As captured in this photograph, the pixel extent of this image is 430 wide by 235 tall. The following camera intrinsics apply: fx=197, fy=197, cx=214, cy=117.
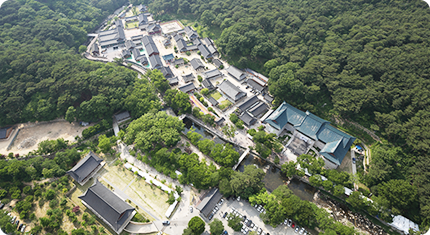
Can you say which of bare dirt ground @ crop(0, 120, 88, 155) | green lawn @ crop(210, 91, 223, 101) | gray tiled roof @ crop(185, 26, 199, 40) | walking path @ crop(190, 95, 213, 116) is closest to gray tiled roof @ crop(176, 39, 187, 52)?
gray tiled roof @ crop(185, 26, 199, 40)

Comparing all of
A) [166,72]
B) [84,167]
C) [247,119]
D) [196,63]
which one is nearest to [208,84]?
[196,63]

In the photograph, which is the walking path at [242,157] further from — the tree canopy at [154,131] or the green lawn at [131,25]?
the green lawn at [131,25]

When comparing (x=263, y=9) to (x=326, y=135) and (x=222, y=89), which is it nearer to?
(x=222, y=89)

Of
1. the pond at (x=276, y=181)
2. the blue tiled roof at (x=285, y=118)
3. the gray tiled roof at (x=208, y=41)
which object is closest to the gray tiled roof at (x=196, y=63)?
the gray tiled roof at (x=208, y=41)

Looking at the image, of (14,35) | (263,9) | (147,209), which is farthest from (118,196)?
(263,9)

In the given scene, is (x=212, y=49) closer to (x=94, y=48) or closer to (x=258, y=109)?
(x=258, y=109)
